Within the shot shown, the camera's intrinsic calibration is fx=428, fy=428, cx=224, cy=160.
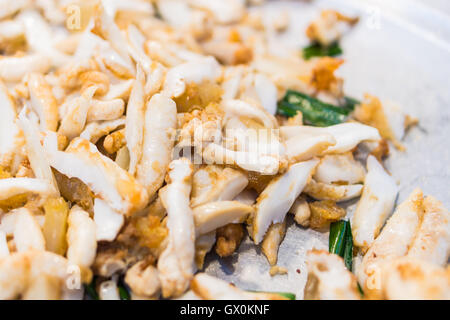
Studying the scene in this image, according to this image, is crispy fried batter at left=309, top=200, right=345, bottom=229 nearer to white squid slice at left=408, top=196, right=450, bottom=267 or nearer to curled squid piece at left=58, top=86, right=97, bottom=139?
white squid slice at left=408, top=196, right=450, bottom=267

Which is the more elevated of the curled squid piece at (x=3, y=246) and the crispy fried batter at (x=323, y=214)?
the curled squid piece at (x=3, y=246)

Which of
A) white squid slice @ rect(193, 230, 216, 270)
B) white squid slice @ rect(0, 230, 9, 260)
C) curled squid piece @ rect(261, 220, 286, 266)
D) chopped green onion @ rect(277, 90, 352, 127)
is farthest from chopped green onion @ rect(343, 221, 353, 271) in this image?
white squid slice @ rect(0, 230, 9, 260)

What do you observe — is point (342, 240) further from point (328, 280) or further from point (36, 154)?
point (36, 154)

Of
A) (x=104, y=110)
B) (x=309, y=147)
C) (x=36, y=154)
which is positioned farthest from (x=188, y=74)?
(x=36, y=154)

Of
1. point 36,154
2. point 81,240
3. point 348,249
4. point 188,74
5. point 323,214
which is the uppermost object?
point 188,74

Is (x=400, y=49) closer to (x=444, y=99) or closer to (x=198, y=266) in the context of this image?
(x=444, y=99)

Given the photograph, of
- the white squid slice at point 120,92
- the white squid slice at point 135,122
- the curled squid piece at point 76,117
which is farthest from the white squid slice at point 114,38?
the curled squid piece at point 76,117

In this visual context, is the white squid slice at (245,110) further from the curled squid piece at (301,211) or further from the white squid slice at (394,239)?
the white squid slice at (394,239)
